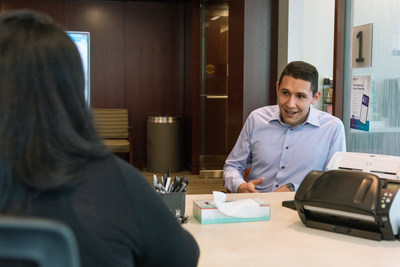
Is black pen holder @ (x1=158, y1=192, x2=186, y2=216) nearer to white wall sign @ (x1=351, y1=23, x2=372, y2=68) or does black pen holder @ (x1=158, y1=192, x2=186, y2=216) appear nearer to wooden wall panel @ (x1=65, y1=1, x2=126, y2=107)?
white wall sign @ (x1=351, y1=23, x2=372, y2=68)

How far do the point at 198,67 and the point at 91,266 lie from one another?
6.66 meters

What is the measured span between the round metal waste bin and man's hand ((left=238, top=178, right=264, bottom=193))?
4.97 meters

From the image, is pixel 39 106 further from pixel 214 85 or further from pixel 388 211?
pixel 214 85

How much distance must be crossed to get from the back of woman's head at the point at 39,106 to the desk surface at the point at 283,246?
0.78m

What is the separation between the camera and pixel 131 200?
2.98ft

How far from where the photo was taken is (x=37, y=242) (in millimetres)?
590

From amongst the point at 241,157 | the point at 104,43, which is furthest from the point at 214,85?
the point at 241,157

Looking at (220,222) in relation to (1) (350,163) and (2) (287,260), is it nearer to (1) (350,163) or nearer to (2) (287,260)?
(2) (287,260)

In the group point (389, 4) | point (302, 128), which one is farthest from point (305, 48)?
point (302, 128)

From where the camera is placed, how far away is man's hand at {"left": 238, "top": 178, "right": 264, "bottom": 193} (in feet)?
8.54

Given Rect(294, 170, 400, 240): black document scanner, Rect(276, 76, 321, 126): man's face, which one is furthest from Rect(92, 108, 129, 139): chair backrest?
Rect(294, 170, 400, 240): black document scanner

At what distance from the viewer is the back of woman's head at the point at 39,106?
2.66 ft

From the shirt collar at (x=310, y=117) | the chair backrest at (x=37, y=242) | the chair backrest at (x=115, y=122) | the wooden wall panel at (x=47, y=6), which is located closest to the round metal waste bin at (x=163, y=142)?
the chair backrest at (x=115, y=122)

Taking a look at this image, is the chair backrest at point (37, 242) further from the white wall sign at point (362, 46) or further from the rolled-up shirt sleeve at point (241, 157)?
the white wall sign at point (362, 46)
